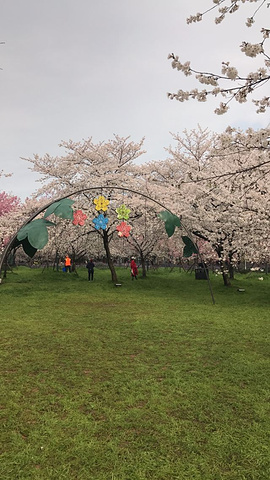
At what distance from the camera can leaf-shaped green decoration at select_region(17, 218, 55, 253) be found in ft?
23.1

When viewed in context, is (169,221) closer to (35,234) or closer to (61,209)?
(61,209)

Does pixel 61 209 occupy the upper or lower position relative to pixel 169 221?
lower

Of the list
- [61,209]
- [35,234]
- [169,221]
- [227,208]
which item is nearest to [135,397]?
[35,234]

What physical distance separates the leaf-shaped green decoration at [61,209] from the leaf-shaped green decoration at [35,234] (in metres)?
0.39

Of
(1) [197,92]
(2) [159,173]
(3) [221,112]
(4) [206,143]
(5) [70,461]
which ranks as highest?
(4) [206,143]

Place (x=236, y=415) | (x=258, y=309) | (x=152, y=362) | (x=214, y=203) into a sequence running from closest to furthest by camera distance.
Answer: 1. (x=236, y=415)
2. (x=152, y=362)
3. (x=258, y=309)
4. (x=214, y=203)

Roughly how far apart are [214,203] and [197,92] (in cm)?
1434

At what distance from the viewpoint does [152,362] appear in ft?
22.4

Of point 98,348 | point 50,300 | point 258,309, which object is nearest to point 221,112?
point 98,348

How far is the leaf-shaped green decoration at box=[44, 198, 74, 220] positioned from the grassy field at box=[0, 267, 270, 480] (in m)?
3.17

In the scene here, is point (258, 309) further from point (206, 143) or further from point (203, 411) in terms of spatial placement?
point (206, 143)

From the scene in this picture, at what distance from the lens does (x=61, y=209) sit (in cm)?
759

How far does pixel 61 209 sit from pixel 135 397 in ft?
14.4

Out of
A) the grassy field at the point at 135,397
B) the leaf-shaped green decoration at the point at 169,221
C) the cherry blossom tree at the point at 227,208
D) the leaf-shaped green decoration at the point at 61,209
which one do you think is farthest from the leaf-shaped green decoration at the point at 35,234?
the cherry blossom tree at the point at 227,208
